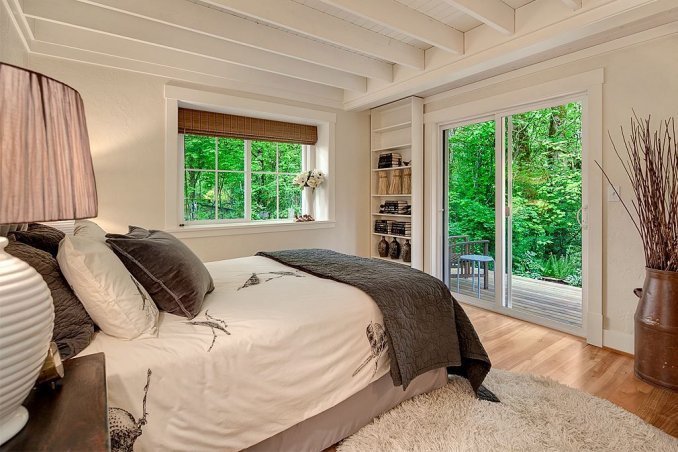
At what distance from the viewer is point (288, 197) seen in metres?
4.31

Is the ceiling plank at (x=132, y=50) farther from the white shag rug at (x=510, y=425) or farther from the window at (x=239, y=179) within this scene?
the white shag rug at (x=510, y=425)

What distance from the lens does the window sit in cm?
364

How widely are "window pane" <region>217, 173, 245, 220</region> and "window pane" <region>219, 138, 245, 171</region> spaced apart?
0.28ft

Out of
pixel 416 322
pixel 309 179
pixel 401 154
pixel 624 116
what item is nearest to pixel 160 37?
pixel 309 179

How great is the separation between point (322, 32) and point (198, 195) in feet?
6.69

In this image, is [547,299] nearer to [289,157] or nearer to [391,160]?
[391,160]

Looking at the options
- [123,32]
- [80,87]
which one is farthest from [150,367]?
[80,87]

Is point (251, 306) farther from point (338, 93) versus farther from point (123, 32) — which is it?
point (338, 93)

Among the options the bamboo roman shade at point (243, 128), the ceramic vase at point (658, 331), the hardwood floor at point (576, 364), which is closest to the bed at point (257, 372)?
the hardwood floor at point (576, 364)

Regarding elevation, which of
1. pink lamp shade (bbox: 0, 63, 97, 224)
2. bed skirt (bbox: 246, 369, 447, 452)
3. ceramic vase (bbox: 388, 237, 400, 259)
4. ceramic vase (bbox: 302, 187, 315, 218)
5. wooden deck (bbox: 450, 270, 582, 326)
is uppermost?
ceramic vase (bbox: 302, 187, 315, 218)

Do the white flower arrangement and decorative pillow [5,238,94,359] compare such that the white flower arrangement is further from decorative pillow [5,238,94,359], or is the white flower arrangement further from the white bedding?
decorative pillow [5,238,94,359]

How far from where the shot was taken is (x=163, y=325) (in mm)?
1332

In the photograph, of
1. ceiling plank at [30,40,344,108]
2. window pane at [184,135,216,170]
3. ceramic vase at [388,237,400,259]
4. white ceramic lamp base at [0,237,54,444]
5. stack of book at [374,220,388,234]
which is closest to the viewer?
white ceramic lamp base at [0,237,54,444]

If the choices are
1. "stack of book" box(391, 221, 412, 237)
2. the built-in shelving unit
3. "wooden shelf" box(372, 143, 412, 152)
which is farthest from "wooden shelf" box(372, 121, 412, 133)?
"stack of book" box(391, 221, 412, 237)
